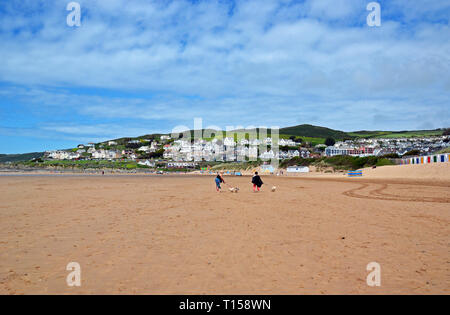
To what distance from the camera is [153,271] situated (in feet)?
17.9

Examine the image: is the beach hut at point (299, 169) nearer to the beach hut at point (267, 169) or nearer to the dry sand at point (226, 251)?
the beach hut at point (267, 169)

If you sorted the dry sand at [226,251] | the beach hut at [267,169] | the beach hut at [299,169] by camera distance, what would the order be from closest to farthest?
the dry sand at [226,251]
the beach hut at [299,169]
the beach hut at [267,169]

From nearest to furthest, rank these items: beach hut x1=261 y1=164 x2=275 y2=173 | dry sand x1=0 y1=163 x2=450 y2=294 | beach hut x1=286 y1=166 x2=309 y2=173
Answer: dry sand x1=0 y1=163 x2=450 y2=294 → beach hut x1=286 y1=166 x2=309 y2=173 → beach hut x1=261 y1=164 x2=275 y2=173

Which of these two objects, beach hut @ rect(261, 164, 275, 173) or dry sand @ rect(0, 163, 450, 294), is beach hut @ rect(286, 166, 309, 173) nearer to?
beach hut @ rect(261, 164, 275, 173)

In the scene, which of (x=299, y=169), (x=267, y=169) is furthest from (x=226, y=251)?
(x=267, y=169)

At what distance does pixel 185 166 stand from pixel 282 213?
413ft

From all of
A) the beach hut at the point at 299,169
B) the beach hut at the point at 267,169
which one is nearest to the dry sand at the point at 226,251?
the beach hut at the point at 299,169

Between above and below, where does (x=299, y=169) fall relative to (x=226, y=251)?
above

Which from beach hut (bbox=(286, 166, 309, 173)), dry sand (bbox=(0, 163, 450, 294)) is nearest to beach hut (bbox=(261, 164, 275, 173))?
beach hut (bbox=(286, 166, 309, 173))

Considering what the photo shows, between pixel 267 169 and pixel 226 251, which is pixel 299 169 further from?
Answer: pixel 226 251

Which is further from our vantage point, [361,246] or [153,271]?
[361,246]

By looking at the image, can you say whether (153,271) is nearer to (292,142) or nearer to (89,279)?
(89,279)
